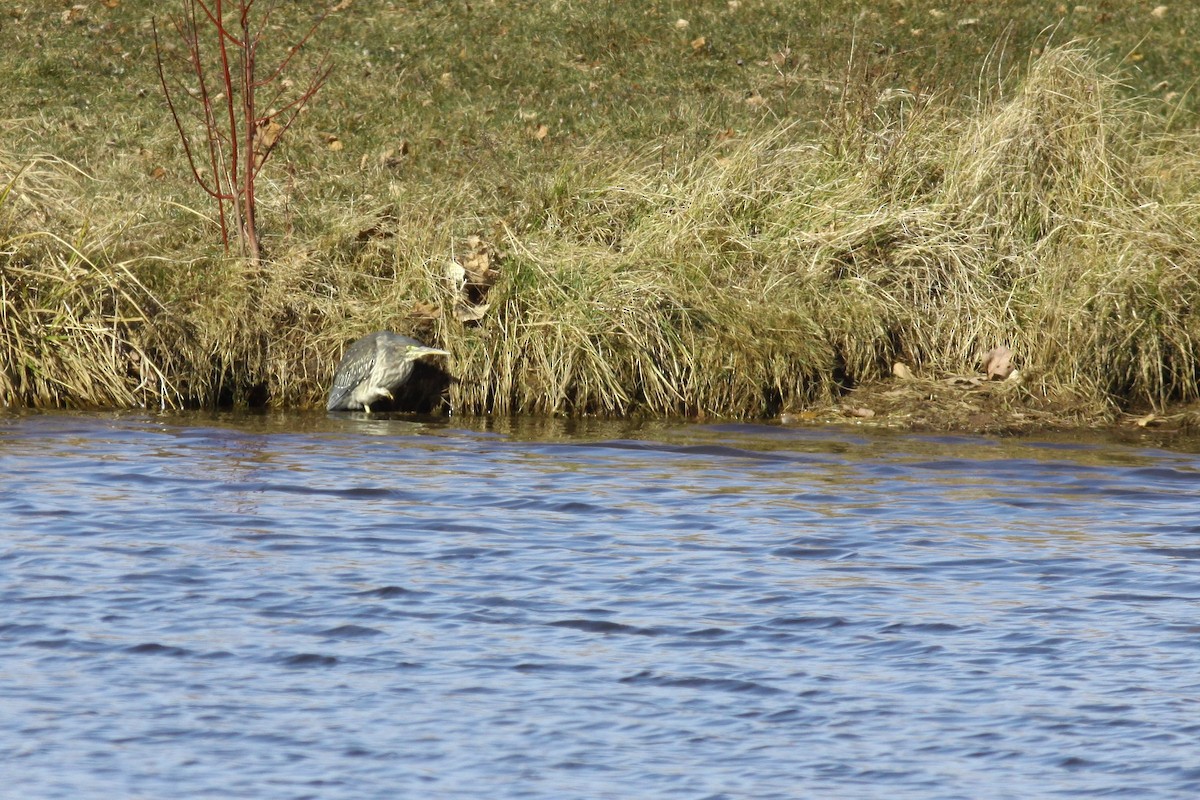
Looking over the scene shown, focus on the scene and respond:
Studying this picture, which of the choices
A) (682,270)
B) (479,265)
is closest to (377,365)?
(479,265)

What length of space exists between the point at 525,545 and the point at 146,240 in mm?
4627

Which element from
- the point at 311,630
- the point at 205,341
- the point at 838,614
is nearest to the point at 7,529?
the point at 311,630

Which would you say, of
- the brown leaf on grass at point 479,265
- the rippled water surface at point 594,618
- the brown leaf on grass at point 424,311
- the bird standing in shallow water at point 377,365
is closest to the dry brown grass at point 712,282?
the brown leaf on grass at point 424,311

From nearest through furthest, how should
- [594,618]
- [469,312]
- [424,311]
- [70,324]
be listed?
[594,618] < [70,324] < [469,312] < [424,311]

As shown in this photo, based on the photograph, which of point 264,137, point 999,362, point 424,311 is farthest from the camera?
point 264,137

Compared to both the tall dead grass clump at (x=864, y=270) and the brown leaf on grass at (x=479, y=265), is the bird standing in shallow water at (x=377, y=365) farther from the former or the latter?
the brown leaf on grass at (x=479, y=265)

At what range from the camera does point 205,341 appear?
33.2 feet

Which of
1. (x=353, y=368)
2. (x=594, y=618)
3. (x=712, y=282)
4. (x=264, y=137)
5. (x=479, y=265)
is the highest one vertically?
(x=264, y=137)

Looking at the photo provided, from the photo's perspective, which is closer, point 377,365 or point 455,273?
point 377,365

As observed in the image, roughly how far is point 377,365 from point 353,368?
17 centimetres

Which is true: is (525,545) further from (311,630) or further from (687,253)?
(687,253)

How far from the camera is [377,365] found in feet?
32.7

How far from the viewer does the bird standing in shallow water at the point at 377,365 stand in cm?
995

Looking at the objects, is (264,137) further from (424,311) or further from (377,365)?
(377,365)
